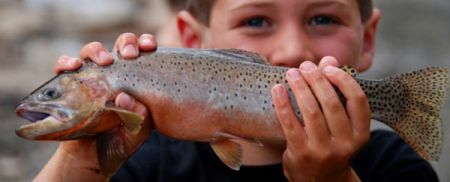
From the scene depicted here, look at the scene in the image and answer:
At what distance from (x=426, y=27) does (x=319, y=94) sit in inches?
216

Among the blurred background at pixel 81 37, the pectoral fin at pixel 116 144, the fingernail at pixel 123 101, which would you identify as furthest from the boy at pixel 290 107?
the blurred background at pixel 81 37

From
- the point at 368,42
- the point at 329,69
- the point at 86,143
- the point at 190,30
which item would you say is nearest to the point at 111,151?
the point at 86,143

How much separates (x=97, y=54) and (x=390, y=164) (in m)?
1.40

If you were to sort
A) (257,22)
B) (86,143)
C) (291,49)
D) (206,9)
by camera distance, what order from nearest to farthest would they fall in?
(86,143), (291,49), (257,22), (206,9)

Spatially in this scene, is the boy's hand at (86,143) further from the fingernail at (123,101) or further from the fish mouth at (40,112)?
the fish mouth at (40,112)

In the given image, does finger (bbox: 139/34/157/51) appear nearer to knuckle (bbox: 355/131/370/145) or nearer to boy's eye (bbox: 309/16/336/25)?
knuckle (bbox: 355/131/370/145)

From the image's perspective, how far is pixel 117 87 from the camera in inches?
104

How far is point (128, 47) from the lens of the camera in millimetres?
2732

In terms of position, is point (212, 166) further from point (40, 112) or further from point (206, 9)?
point (40, 112)

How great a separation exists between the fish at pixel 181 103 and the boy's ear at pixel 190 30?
0.92 metres

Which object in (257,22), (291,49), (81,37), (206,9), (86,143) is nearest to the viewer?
(86,143)

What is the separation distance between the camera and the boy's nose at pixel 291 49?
3.16 metres

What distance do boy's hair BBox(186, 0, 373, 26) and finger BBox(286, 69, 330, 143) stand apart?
3.07ft

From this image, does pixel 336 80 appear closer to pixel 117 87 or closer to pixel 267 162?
pixel 117 87
